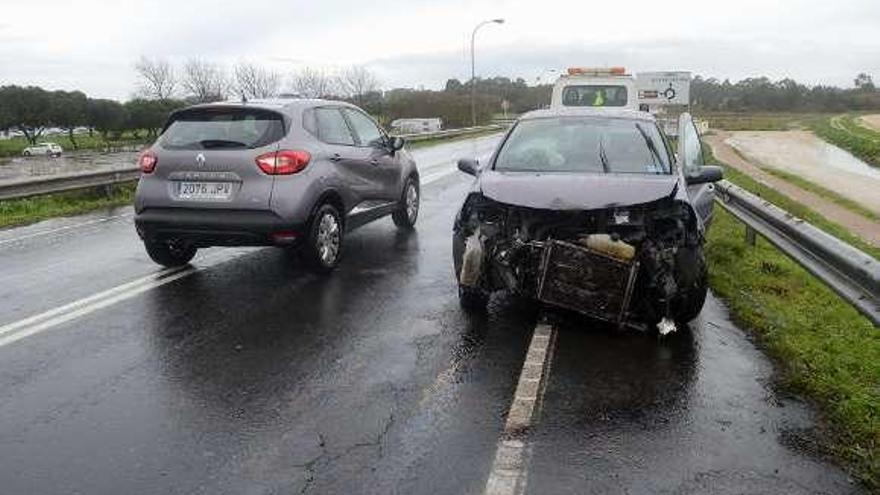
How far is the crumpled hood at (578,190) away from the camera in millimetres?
5746

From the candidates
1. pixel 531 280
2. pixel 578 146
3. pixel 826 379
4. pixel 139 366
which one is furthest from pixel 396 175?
pixel 826 379

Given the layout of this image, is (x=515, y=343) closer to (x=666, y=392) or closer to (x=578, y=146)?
(x=666, y=392)

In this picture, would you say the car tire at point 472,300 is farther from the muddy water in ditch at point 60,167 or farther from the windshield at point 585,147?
the muddy water in ditch at point 60,167

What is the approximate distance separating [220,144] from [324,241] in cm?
135

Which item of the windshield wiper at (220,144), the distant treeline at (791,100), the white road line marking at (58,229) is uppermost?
the windshield wiper at (220,144)

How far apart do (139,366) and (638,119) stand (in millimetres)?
4824

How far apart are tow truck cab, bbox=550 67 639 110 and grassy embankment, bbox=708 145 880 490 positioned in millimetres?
10603

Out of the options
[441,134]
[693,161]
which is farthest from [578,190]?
[441,134]

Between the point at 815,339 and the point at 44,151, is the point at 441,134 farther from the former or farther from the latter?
the point at 44,151

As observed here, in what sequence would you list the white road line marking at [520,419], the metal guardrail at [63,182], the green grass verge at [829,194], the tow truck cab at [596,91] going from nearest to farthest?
the white road line marking at [520,419] → the metal guardrail at [63,182] → the green grass verge at [829,194] → the tow truck cab at [596,91]

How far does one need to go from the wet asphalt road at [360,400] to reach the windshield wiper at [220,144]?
50.8 inches

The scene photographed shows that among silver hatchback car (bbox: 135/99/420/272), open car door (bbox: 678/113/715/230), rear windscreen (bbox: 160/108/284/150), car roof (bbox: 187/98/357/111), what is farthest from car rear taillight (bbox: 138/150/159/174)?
open car door (bbox: 678/113/715/230)

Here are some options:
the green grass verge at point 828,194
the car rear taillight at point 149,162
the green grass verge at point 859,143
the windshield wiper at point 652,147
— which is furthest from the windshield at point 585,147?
the green grass verge at point 859,143

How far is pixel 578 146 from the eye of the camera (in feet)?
23.2
